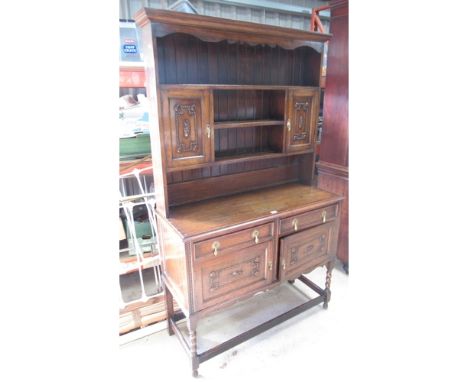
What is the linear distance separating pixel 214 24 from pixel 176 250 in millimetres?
1101

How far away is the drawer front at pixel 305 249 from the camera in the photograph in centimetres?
170

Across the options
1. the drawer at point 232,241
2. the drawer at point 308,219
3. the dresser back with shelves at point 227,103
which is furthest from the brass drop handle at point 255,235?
the dresser back with shelves at point 227,103

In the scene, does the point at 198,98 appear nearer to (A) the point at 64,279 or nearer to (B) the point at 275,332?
(A) the point at 64,279

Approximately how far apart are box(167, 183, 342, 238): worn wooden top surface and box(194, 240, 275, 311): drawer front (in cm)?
16

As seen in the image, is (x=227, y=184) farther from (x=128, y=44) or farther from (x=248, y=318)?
(x=128, y=44)

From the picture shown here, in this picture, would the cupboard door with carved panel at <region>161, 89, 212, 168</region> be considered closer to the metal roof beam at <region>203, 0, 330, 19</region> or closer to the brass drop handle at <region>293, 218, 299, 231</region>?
the brass drop handle at <region>293, 218, 299, 231</region>

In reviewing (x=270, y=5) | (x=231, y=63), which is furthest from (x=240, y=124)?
(x=270, y=5)

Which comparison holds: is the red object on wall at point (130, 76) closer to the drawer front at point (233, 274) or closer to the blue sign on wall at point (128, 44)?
the blue sign on wall at point (128, 44)

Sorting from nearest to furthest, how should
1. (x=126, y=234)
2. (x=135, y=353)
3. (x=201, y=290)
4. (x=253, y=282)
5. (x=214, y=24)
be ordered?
(x=214, y=24) < (x=201, y=290) < (x=253, y=282) < (x=135, y=353) < (x=126, y=234)

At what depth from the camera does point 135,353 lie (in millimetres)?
1763

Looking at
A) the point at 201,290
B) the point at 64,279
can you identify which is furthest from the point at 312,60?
the point at 64,279

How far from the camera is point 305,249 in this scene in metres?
1.80

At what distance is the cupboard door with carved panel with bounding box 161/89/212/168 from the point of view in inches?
54.6

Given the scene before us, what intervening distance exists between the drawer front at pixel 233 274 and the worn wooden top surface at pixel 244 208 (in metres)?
0.16
